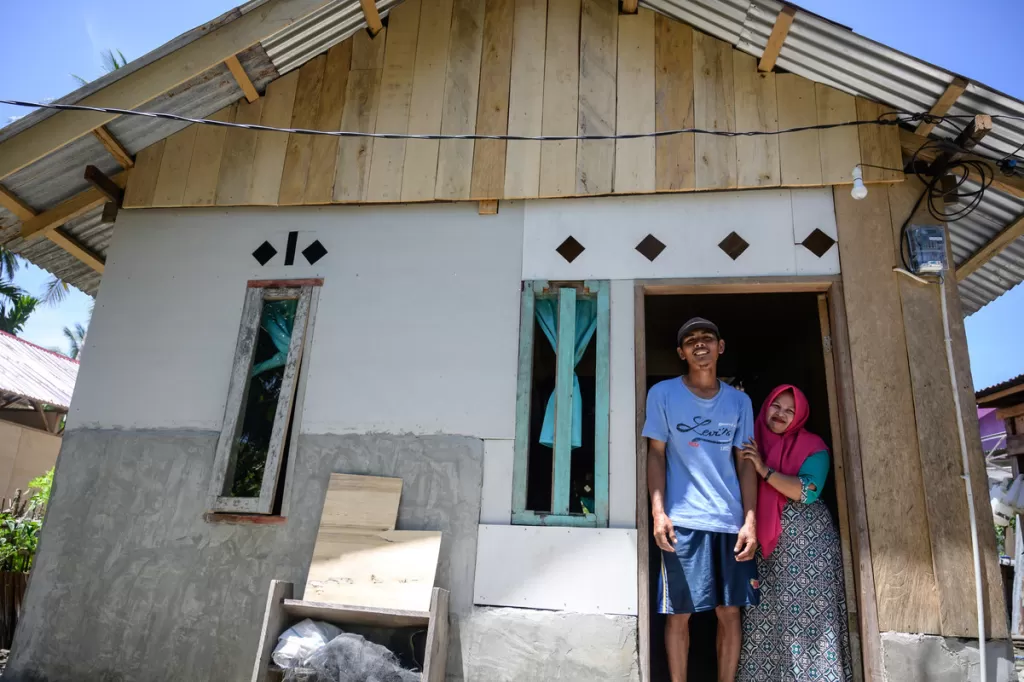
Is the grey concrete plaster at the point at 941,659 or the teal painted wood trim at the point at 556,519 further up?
the teal painted wood trim at the point at 556,519

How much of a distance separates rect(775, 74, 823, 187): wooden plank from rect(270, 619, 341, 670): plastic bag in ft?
12.4

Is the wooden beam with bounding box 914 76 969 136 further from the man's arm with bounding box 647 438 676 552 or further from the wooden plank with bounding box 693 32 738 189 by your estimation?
the man's arm with bounding box 647 438 676 552

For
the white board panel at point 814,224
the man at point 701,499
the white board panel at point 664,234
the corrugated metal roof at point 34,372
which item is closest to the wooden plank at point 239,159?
the white board panel at point 664,234

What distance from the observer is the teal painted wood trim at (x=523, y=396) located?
434 cm

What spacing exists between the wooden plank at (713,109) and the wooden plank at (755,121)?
38mm

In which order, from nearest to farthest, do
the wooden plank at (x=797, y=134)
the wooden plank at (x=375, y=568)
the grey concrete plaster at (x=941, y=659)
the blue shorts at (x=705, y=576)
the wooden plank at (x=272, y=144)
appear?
the grey concrete plaster at (x=941, y=659), the blue shorts at (x=705, y=576), the wooden plank at (x=375, y=568), the wooden plank at (x=797, y=134), the wooden plank at (x=272, y=144)

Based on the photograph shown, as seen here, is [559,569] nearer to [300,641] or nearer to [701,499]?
[701,499]

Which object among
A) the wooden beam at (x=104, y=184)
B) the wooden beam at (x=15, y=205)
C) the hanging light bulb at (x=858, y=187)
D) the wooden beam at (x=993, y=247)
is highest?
the wooden beam at (x=104, y=184)

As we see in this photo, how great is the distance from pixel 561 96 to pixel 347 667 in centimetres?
374

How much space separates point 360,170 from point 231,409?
6.01ft

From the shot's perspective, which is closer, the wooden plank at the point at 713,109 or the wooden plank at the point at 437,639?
the wooden plank at the point at 437,639

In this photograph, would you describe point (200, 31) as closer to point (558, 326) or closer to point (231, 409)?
point (231, 409)

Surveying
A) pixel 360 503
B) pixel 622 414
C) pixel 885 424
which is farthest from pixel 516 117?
pixel 885 424

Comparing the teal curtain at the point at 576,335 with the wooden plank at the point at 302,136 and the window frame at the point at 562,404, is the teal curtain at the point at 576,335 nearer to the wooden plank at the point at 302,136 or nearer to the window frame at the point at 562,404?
the window frame at the point at 562,404
